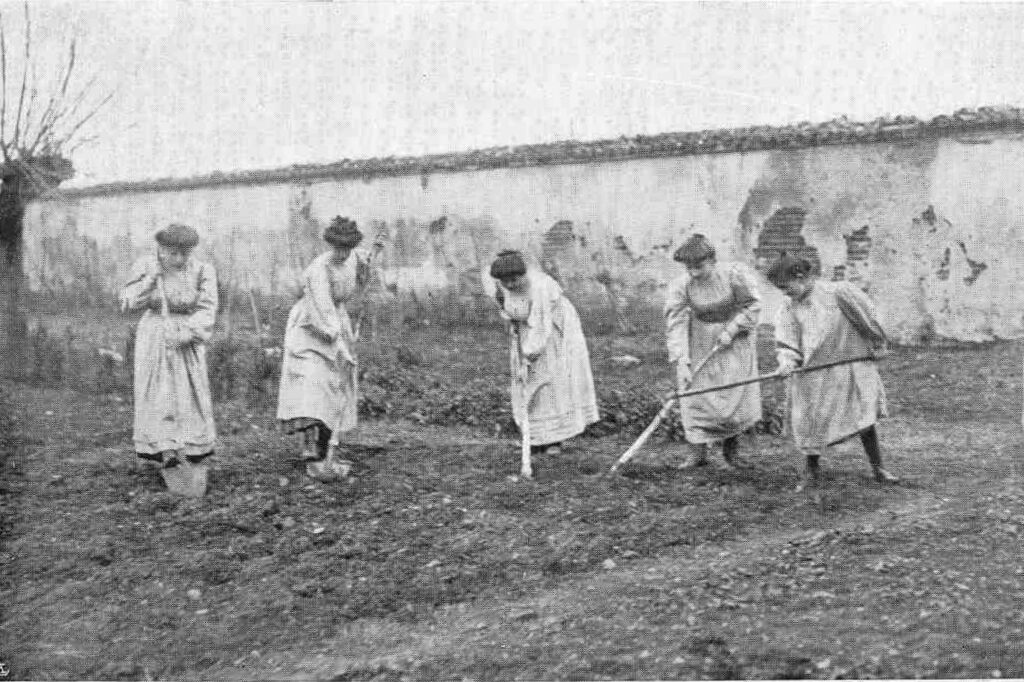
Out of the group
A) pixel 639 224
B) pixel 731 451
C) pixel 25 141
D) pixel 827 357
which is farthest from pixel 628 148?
pixel 25 141

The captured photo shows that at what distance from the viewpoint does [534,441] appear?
20.5 feet

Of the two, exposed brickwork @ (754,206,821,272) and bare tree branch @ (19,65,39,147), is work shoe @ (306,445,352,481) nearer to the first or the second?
bare tree branch @ (19,65,39,147)

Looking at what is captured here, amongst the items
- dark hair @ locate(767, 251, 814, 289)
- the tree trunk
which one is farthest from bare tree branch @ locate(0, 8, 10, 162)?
dark hair @ locate(767, 251, 814, 289)

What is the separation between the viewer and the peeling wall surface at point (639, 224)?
26.3ft

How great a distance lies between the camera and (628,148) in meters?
9.71

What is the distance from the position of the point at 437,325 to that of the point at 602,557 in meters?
5.66

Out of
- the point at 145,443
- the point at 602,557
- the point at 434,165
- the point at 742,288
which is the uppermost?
the point at 434,165

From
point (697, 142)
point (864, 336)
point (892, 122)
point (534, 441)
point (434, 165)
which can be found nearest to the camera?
point (864, 336)

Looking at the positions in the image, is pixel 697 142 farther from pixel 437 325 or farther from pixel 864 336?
pixel 864 336

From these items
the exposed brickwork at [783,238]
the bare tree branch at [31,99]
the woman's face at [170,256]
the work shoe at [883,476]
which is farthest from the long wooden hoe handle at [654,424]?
the bare tree branch at [31,99]

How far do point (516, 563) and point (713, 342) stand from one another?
2206 millimetres

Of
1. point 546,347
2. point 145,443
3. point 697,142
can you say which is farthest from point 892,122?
point 145,443

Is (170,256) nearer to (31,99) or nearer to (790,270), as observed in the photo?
(31,99)

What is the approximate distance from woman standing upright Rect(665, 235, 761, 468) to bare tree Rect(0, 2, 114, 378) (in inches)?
159
